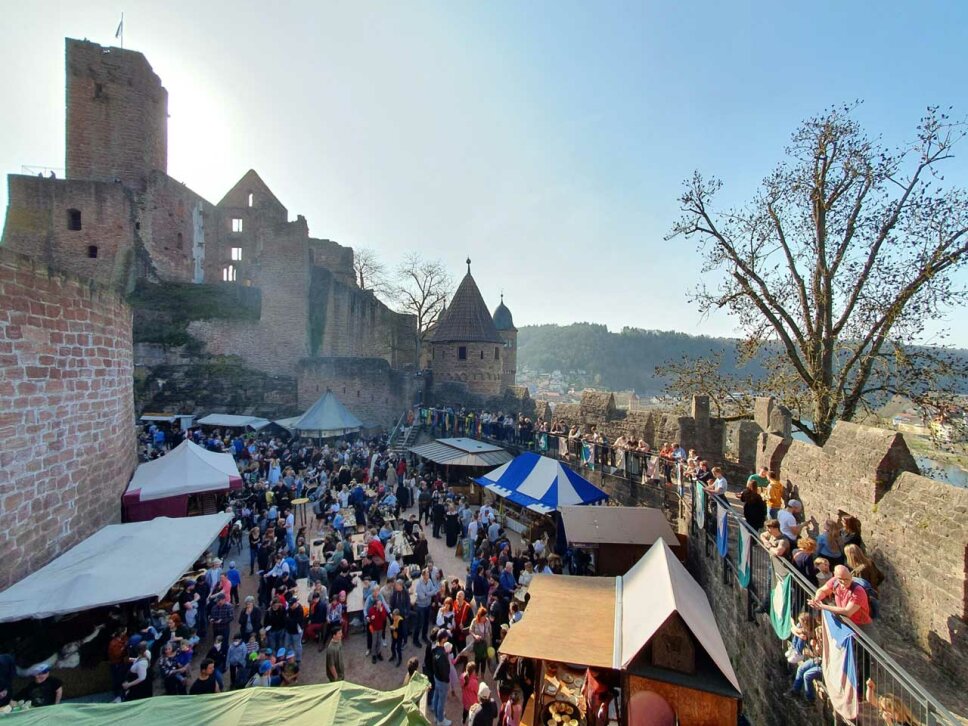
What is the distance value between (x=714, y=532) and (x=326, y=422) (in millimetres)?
17152

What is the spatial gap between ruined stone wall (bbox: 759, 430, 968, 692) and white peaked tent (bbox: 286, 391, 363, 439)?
18700 millimetres

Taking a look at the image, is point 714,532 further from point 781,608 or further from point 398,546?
point 398,546

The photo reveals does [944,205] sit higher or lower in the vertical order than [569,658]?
higher

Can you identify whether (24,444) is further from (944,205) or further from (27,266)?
(944,205)

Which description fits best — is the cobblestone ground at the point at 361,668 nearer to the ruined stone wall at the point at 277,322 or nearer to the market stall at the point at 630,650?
the market stall at the point at 630,650

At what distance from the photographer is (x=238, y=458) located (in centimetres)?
1834

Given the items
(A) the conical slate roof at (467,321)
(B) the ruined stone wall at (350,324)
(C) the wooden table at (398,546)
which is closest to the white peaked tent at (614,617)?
(C) the wooden table at (398,546)

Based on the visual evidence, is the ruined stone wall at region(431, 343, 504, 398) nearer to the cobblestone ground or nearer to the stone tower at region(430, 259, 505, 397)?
the stone tower at region(430, 259, 505, 397)

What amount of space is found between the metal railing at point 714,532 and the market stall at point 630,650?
97 centimetres

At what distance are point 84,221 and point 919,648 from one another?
35472mm

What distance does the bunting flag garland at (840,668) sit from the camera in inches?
153

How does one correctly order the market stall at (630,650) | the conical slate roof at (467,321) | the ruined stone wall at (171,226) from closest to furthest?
the market stall at (630,650), the ruined stone wall at (171,226), the conical slate roof at (467,321)

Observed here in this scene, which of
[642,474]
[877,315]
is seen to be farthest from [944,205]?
[642,474]

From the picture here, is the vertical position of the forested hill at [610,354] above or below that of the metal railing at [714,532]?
above
